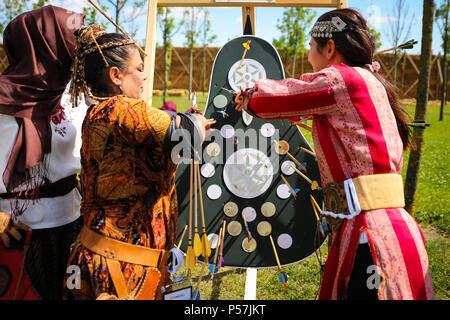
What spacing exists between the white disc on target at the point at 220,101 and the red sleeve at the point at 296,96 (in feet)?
3.08

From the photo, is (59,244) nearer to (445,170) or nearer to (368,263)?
(368,263)

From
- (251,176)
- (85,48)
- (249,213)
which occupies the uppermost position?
(85,48)

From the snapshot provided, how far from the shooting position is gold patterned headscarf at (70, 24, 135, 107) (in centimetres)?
137

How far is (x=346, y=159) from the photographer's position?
1371 millimetres

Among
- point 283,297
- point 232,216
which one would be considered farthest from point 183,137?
point 283,297

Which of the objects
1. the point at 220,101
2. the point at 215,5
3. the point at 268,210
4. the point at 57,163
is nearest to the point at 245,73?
the point at 220,101

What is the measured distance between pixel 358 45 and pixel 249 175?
118 centimetres

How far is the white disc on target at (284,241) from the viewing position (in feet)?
7.72

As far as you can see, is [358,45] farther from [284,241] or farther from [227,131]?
[284,241]

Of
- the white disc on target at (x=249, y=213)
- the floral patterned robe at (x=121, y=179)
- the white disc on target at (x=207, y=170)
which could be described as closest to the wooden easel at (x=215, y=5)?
the white disc on target at (x=249, y=213)

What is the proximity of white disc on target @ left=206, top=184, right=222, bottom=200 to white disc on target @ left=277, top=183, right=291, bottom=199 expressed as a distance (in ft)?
1.34

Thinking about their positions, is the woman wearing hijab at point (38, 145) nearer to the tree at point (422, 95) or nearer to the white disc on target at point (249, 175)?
the white disc on target at point (249, 175)

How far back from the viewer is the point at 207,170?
2.42 metres
